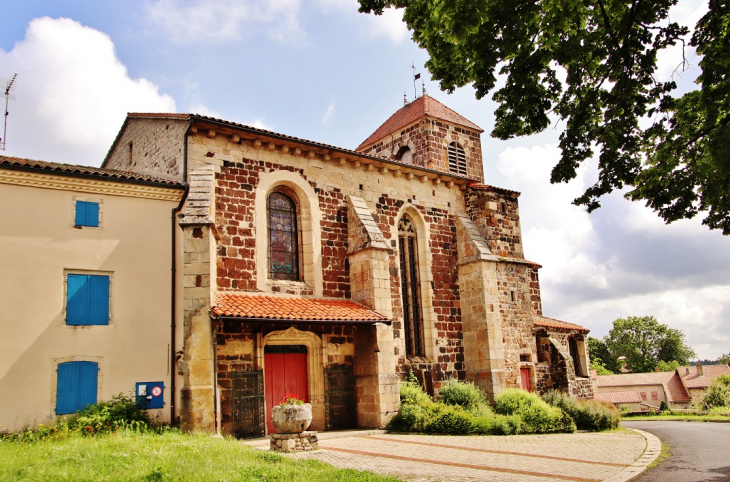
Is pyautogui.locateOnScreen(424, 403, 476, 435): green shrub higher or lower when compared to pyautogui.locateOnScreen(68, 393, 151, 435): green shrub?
lower

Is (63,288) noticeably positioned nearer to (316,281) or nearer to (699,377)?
(316,281)

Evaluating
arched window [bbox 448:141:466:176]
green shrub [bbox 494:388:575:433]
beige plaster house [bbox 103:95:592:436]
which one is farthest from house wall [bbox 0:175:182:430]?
arched window [bbox 448:141:466:176]

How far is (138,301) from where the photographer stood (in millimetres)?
13969

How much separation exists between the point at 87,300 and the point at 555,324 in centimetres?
1784

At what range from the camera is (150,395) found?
44.2 ft

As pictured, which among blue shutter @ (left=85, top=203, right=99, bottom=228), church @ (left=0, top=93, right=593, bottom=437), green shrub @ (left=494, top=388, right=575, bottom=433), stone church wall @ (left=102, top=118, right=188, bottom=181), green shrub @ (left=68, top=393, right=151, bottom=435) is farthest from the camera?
green shrub @ (left=494, top=388, right=575, bottom=433)

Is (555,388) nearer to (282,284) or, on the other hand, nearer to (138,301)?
(282,284)

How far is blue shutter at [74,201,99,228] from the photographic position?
13.8 metres

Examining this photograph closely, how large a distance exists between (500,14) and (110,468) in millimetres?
8040

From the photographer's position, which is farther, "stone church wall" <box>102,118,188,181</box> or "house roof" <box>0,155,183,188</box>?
"stone church wall" <box>102,118,188,181</box>

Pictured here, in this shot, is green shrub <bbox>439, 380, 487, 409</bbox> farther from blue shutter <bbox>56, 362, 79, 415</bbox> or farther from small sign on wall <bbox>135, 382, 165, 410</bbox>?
blue shutter <bbox>56, 362, 79, 415</bbox>

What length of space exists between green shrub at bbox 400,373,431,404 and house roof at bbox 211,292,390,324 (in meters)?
2.42

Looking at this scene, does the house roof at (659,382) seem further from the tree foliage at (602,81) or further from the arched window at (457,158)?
the tree foliage at (602,81)

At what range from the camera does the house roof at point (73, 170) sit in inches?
519
